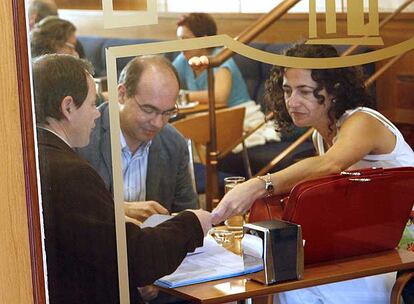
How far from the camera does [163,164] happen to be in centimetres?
171

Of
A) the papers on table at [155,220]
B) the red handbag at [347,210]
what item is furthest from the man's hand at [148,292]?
the red handbag at [347,210]

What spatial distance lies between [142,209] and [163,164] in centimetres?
10

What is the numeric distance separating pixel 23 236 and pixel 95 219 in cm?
14

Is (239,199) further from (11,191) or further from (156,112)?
(11,191)

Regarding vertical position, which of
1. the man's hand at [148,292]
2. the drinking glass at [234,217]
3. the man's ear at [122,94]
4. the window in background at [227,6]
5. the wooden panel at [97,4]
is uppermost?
the wooden panel at [97,4]

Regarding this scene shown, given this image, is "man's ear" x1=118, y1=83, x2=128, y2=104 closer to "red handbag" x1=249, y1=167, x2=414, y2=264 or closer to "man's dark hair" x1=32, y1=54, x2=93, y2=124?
"man's dark hair" x1=32, y1=54, x2=93, y2=124

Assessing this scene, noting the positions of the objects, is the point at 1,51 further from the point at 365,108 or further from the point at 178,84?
the point at 365,108

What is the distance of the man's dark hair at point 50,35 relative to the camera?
161cm

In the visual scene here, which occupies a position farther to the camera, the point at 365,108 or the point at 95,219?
the point at 365,108

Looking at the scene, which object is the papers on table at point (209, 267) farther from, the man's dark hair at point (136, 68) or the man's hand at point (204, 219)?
the man's dark hair at point (136, 68)

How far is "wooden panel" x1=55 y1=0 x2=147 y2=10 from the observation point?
5.26 feet

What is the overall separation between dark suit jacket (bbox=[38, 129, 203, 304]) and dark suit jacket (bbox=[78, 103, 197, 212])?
2 centimetres

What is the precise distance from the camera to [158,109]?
1.69 m

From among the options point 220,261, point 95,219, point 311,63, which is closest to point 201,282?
point 220,261
